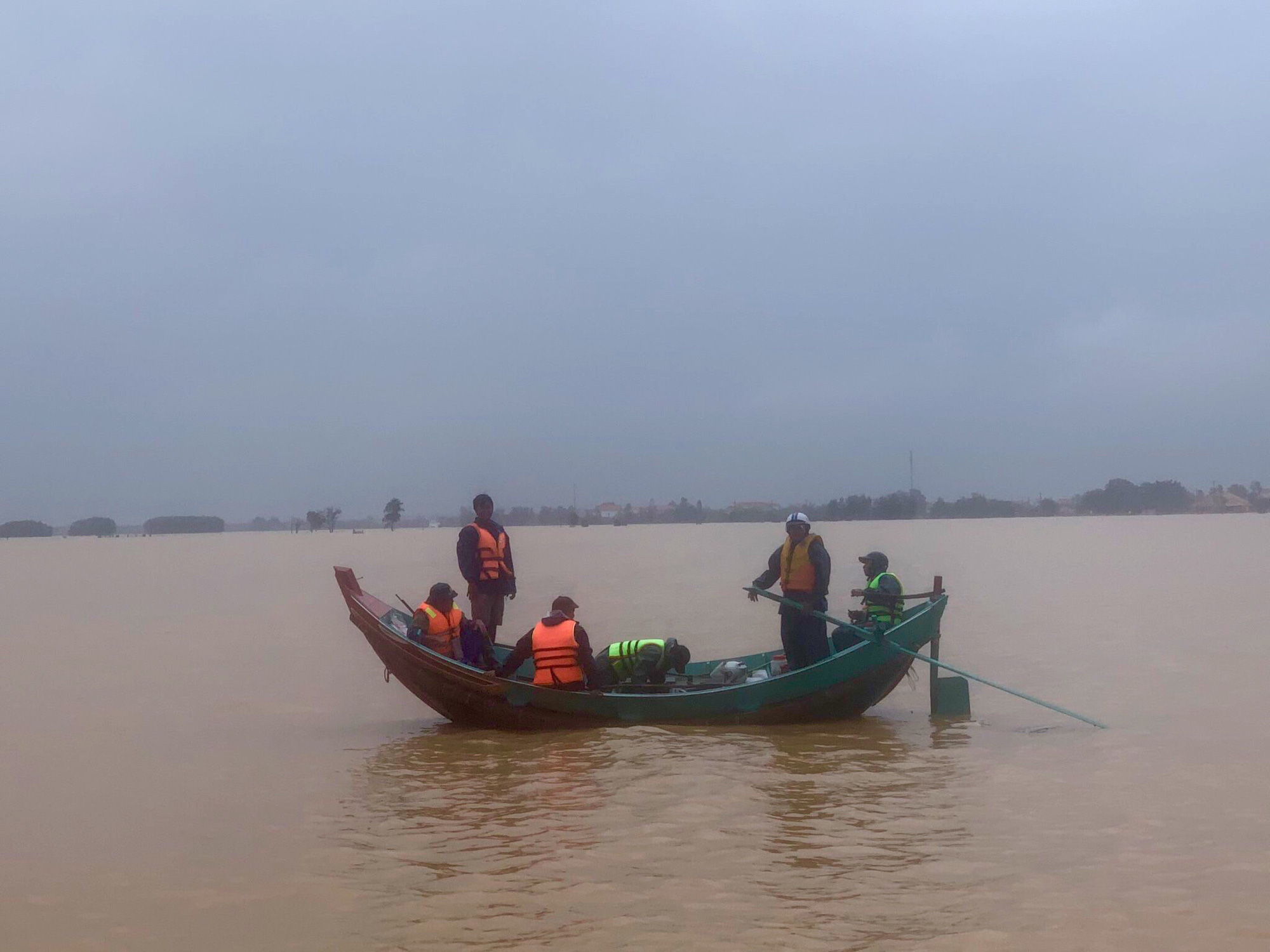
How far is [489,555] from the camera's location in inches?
536

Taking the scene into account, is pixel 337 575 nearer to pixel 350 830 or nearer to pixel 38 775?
pixel 38 775

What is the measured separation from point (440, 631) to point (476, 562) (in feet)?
2.78

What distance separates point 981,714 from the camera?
1497 centimetres

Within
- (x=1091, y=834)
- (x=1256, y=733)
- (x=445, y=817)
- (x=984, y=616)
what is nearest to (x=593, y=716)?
(x=445, y=817)

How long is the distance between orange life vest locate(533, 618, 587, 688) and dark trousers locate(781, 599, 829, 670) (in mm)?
2210

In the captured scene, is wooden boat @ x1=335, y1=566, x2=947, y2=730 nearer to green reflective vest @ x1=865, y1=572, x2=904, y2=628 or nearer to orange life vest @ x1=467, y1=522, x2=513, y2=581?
green reflective vest @ x1=865, y1=572, x2=904, y2=628

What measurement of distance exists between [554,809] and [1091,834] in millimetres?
3950

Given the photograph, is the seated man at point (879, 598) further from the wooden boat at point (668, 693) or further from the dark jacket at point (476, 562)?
the dark jacket at point (476, 562)

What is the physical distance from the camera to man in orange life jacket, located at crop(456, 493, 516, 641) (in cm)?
1359

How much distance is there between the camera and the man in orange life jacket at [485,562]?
13.6 m

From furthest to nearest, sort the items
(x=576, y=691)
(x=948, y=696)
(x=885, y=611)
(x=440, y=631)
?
(x=948, y=696) < (x=885, y=611) < (x=440, y=631) < (x=576, y=691)

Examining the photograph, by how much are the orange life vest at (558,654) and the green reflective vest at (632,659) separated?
54 cm

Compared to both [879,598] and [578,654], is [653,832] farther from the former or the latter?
[879,598]

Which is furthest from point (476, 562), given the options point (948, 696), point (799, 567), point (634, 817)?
point (948, 696)
